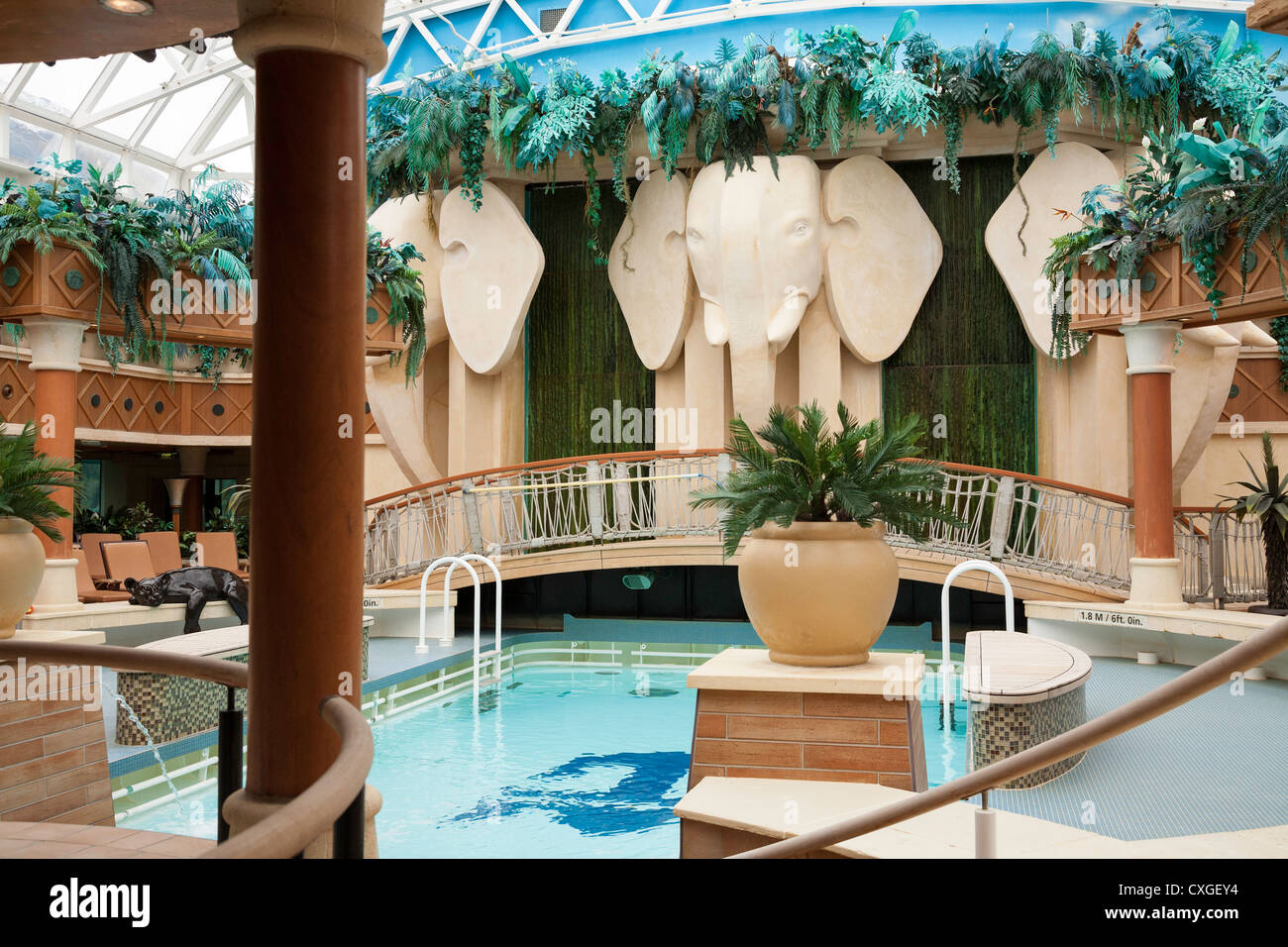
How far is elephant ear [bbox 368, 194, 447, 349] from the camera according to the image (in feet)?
49.6

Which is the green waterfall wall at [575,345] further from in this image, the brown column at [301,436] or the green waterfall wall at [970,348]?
the brown column at [301,436]

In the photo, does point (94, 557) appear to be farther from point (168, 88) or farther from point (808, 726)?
point (808, 726)

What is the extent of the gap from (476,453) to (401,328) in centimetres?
425

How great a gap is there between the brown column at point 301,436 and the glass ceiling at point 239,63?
40.7ft

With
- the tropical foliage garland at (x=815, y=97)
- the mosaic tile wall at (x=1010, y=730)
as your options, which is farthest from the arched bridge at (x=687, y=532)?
the mosaic tile wall at (x=1010, y=730)

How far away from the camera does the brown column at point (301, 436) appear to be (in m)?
2.88

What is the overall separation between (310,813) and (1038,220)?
1361cm

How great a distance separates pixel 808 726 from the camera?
418cm

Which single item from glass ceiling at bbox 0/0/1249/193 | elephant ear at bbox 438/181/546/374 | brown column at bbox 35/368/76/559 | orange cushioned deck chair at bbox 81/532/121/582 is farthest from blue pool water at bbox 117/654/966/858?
glass ceiling at bbox 0/0/1249/193

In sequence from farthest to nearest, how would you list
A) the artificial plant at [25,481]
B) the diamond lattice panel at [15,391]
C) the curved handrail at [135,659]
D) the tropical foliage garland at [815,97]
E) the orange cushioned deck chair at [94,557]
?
1. the diamond lattice panel at [15,391]
2. the orange cushioned deck chair at [94,557]
3. the tropical foliage garland at [815,97]
4. the artificial plant at [25,481]
5. the curved handrail at [135,659]

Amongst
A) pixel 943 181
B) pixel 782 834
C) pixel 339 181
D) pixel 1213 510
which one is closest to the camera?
pixel 339 181
